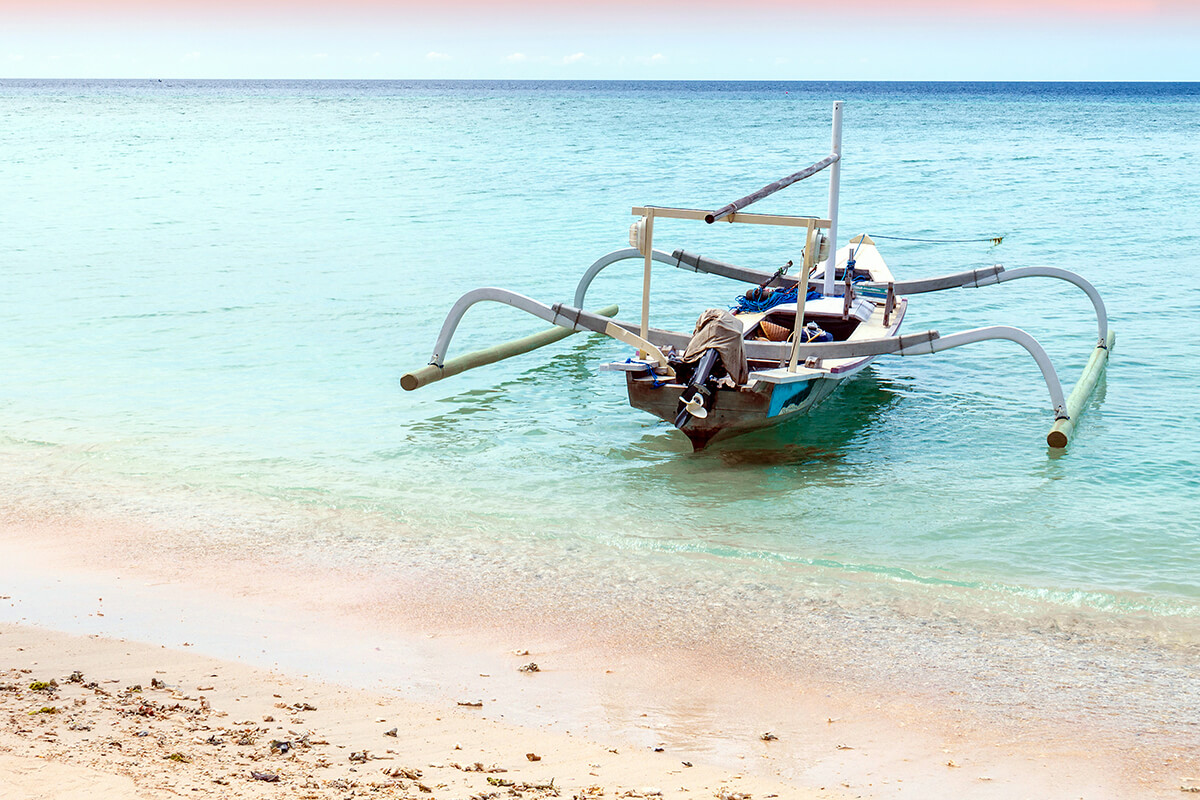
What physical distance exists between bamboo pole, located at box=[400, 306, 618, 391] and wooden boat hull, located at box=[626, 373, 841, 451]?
240 centimetres

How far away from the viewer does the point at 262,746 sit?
3984mm

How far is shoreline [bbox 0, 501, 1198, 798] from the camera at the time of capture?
429 cm

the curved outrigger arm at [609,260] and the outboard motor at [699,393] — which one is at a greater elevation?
the curved outrigger arm at [609,260]

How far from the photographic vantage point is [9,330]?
13.5m

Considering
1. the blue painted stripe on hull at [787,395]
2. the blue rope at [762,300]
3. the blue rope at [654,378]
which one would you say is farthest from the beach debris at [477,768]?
the blue rope at [762,300]

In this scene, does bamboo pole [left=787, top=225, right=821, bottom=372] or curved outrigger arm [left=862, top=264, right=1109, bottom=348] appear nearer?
bamboo pole [left=787, top=225, right=821, bottom=372]

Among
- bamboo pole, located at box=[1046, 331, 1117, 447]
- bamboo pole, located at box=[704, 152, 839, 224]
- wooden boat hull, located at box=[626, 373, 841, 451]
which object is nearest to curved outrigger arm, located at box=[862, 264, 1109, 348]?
bamboo pole, located at box=[1046, 331, 1117, 447]

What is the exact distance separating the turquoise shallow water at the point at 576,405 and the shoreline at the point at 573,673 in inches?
32.7

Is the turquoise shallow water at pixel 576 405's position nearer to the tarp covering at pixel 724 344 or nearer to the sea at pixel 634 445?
the sea at pixel 634 445

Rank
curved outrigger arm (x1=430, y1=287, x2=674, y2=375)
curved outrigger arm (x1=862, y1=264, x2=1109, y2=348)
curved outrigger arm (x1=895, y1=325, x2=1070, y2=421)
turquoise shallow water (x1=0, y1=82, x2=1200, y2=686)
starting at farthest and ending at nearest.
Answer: curved outrigger arm (x1=862, y1=264, x2=1109, y2=348) < curved outrigger arm (x1=895, y1=325, x2=1070, y2=421) < curved outrigger arm (x1=430, y1=287, x2=674, y2=375) < turquoise shallow water (x1=0, y1=82, x2=1200, y2=686)

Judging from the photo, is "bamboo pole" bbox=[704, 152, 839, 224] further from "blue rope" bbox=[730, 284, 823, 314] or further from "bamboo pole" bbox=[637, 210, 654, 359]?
"blue rope" bbox=[730, 284, 823, 314]

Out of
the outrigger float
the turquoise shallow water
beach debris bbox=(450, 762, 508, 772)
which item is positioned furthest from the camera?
the outrigger float

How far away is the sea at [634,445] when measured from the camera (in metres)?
5.98

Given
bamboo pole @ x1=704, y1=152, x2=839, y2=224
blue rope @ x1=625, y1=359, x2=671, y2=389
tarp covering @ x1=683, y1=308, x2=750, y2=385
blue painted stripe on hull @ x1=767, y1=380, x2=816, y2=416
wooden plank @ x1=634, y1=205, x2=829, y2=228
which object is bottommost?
blue painted stripe on hull @ x1=767, y1=380, x2=816, y2=416
